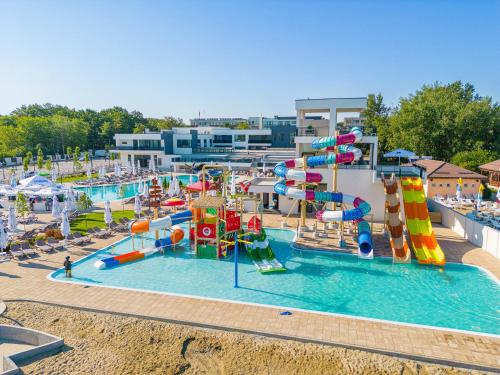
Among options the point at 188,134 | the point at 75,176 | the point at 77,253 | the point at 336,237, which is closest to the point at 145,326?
the point at 77,253

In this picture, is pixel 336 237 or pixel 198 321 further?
pixel 336 237

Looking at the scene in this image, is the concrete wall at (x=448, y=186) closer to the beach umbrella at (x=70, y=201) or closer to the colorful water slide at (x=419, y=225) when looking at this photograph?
the colorful water slide at (x=419, y=225)

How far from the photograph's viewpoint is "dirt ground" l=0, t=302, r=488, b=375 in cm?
893

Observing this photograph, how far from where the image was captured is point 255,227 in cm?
1908

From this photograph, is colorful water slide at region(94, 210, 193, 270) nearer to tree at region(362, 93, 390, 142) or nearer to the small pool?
the small pool

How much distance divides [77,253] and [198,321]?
962 centimetres

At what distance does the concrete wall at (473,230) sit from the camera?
1705cm

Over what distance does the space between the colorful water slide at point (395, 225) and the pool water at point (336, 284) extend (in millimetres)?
534

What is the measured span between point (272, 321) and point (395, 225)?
10.7 meters

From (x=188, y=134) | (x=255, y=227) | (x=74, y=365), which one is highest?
(x=188, y=134)

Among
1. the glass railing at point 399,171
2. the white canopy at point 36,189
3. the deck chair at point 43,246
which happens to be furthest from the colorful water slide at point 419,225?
the white canopy at point 36,189

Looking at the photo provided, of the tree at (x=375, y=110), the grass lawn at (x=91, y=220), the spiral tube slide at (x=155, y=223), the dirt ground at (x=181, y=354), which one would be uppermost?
the tree at (x=375, y=110)

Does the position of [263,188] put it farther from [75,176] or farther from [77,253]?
[75,176]

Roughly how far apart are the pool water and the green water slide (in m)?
0.33
